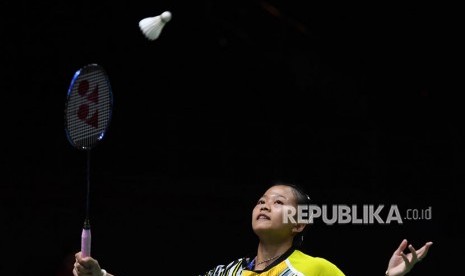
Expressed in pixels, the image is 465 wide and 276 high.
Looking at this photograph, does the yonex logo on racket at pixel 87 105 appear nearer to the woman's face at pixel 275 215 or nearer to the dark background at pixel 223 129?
the woman's face at pixel 275 215

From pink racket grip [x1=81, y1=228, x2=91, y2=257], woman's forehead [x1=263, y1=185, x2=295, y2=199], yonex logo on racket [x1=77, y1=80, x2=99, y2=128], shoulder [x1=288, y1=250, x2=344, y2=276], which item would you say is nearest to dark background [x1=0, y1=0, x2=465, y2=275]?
yonex logo on racket [x1=77, y1=80, x2=99, y2=128]

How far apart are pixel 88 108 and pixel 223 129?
13.7 feet

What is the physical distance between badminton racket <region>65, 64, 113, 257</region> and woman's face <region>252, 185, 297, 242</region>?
868mm

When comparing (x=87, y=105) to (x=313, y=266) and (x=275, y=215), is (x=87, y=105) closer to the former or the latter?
(x=275, y=215)

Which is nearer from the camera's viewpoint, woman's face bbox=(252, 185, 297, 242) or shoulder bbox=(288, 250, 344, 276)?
shoulder bbox=(288, 250, 344, 276)

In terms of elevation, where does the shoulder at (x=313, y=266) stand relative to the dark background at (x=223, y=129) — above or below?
below

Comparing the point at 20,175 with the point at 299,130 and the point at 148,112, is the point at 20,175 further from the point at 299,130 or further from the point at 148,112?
the point at 299,130

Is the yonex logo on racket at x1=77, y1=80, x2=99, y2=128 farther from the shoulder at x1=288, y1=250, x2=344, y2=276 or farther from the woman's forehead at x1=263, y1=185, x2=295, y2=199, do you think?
the shoulder at x1=288, y1=250, x2=344, y2=276

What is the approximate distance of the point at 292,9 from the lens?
11609 mm

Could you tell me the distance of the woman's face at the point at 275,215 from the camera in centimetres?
425

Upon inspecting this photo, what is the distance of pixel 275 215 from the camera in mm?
4273

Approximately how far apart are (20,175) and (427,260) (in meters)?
3.21

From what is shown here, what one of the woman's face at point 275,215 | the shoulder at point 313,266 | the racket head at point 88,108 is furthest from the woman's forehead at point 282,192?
the racket head at point 88,108

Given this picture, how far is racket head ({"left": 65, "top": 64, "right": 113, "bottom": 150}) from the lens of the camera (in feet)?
14.9
